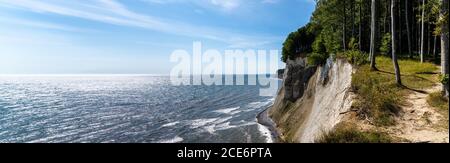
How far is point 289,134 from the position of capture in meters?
39.8

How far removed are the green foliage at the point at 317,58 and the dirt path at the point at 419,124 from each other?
84.2 feet

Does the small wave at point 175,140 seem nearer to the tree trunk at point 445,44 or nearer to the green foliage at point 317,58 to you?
the green foliage at point 317,58

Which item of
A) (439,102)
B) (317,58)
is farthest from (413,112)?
(317,58)

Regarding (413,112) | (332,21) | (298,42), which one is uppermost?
(298,42)

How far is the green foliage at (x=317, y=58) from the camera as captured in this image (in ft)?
142

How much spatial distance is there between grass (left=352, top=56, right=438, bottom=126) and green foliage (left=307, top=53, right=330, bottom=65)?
14.5 metres

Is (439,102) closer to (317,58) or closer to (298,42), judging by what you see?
(317,58)

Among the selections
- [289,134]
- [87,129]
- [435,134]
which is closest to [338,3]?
[289,134]

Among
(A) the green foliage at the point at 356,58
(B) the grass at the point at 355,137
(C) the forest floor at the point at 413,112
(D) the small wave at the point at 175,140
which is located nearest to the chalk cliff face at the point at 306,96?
(A) the green foliage at the point at 356,58

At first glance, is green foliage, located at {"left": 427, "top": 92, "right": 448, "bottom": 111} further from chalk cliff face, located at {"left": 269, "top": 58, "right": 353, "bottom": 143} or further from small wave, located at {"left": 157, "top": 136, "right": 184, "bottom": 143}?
small wave, located at {"left": 157, "top": 136, "right": 184, "bottom": 143}

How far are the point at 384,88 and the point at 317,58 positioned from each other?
84.0 ft

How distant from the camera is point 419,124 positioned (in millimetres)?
14727

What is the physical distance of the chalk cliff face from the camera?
28.5 meters
